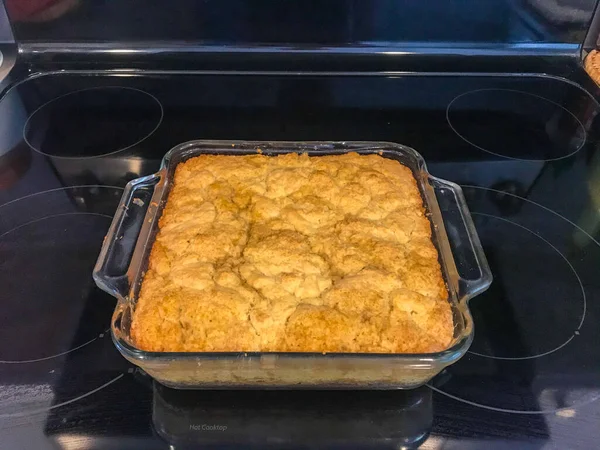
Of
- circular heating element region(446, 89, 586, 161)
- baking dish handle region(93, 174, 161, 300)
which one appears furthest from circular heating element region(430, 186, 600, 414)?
baking dish handle region(93, 174, 161, 300)

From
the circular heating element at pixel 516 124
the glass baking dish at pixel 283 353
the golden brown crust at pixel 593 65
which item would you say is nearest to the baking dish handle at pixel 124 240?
the glass baking dish at pixel 283 353

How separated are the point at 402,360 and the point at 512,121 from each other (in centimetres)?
87

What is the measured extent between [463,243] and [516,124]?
0.56 meters

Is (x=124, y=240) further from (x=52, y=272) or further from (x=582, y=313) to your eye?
(x=582, y=313)

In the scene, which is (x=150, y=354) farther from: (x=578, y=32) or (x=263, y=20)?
(x=578, y=32)

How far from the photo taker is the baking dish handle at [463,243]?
32.5 inches

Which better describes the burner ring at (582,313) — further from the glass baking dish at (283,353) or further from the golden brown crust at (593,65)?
the golden brown crust at (593,65)

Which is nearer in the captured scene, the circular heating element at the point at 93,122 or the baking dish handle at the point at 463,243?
the baking dish handle at the point at 463,243

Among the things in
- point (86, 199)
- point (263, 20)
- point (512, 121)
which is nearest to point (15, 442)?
point (86, 199)

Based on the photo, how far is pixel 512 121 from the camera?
4.39 feet

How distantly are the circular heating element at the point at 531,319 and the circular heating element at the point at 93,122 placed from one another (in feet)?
2.59

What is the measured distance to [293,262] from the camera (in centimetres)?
86

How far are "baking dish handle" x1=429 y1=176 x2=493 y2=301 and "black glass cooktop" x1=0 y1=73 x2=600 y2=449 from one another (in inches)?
2.8

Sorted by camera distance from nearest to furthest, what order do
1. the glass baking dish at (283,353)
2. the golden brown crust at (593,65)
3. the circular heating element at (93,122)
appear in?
the glass baking dish at (283,353)
the circular heating element at (93,122)
the golden brown crust at (593,65)
